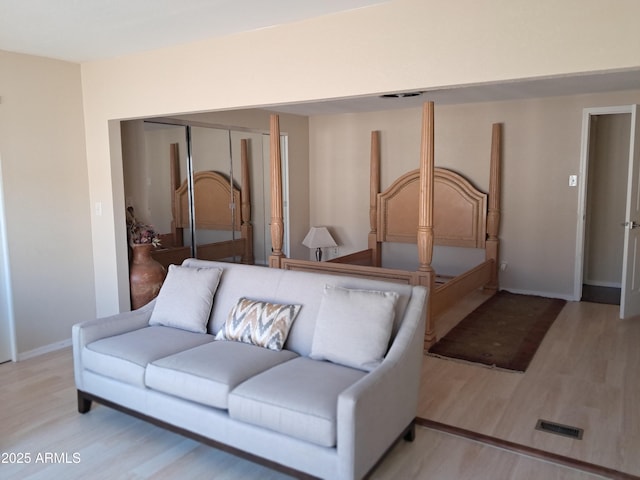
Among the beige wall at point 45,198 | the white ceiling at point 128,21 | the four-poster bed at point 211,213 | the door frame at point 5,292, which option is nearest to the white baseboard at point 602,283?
the white ceiling at point 128,21

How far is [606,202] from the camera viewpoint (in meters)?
6.39

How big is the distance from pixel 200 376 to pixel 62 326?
2.37 metres

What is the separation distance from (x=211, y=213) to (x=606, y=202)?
488 cm

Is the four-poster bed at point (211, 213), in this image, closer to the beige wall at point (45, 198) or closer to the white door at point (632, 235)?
the beige wall at point (45, 198)

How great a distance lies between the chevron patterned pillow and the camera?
113 inches

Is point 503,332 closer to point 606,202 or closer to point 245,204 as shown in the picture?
point 606,202

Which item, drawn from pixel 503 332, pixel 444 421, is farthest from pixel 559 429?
pixel 503 332

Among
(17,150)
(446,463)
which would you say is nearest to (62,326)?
(17,150)

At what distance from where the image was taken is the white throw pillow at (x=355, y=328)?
2.53 m

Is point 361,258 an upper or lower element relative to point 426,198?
lower

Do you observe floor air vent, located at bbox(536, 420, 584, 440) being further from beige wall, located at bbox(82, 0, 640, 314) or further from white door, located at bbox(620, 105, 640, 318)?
white door, located at bbox(620, 105, 640, 318)

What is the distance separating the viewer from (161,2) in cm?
277

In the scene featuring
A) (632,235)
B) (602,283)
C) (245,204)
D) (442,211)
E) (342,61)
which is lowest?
(602,283)

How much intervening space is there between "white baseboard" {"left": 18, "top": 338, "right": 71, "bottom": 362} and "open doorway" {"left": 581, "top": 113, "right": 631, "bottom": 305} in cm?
565
